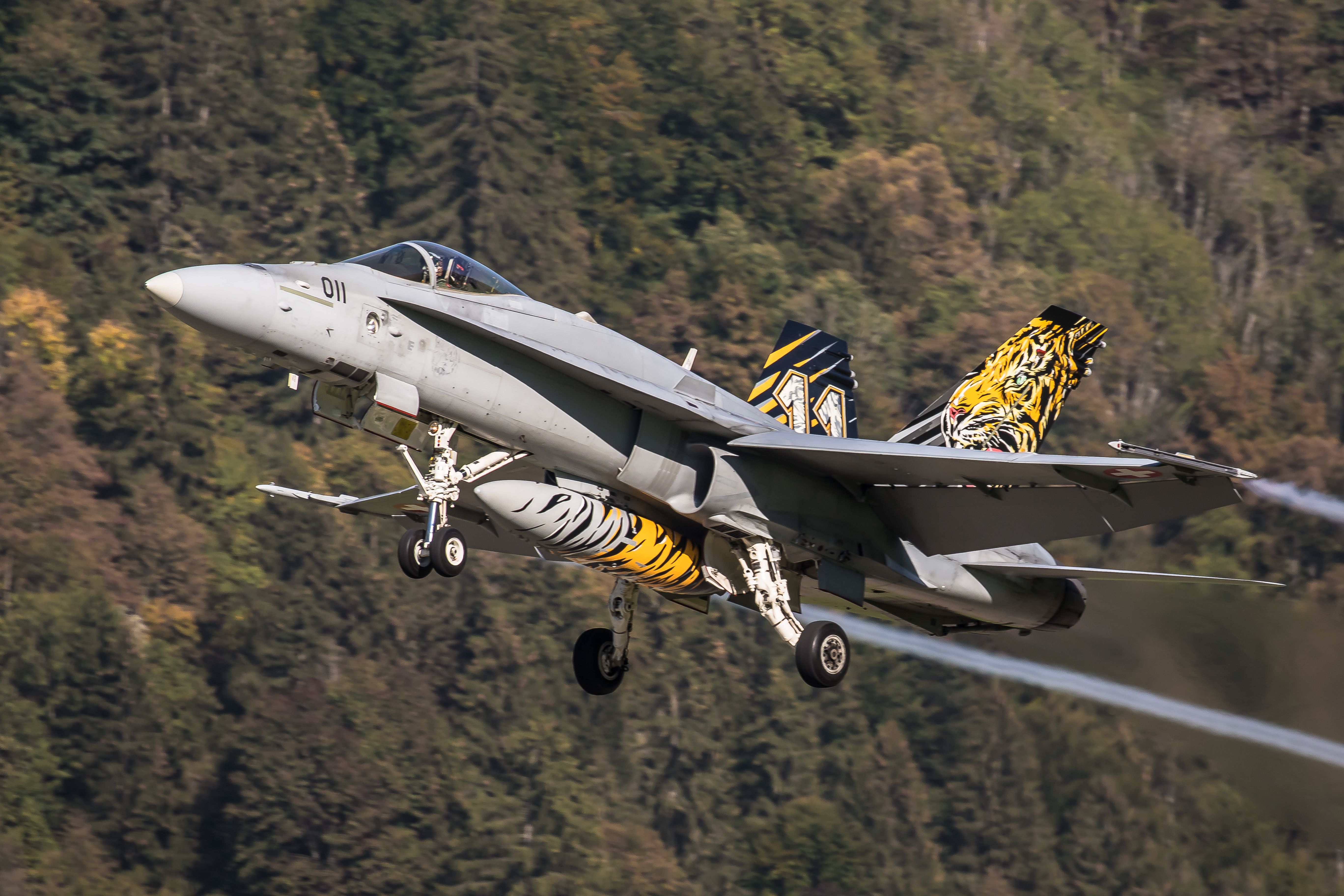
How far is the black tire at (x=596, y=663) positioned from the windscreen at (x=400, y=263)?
4.35 m

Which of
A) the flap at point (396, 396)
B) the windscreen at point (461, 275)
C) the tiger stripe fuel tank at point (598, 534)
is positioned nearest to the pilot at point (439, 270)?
the windscreen at point (461, 275)

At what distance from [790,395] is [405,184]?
159 ft

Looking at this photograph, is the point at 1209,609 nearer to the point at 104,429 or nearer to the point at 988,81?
the point at 104,429

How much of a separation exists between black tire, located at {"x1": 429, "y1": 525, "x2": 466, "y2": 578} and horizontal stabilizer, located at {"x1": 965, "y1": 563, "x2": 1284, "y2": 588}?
5957 mm

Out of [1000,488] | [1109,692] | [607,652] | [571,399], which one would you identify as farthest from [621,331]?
[571,399]

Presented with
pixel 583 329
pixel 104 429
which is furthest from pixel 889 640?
pixel 104 429

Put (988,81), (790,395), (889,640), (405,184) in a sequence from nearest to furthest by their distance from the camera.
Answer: (790,395) → (889,640) → (405,184) → (988,81)

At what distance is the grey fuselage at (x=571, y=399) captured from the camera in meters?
14.0

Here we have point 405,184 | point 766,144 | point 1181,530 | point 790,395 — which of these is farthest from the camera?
point 766,144

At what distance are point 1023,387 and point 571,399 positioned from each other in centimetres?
763

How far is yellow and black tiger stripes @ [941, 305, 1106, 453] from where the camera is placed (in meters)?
20.5

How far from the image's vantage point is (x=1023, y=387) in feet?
69.0

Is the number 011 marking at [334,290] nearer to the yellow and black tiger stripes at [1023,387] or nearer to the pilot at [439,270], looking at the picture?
the pilot at [439,270]

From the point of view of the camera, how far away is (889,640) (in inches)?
905
